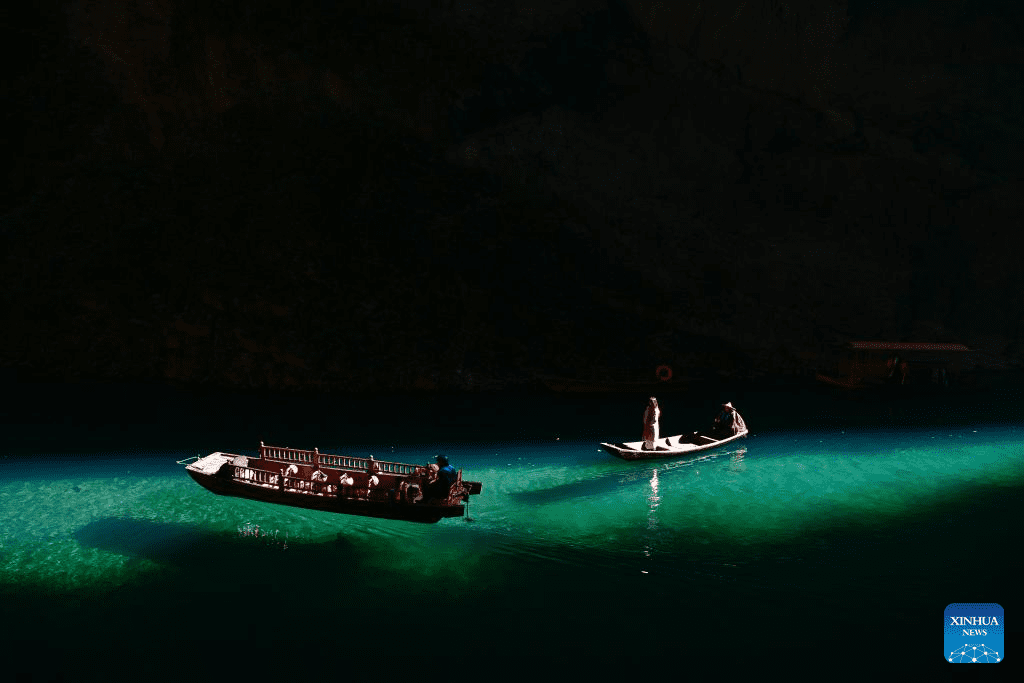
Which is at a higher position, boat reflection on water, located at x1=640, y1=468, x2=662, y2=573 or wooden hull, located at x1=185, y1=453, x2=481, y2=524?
wooden hull, located at x1=185, y1=453, x2=481, y2=524

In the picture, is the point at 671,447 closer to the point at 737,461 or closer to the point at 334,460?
the point at 737,461

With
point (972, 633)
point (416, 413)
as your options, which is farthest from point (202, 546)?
point (416, 413)

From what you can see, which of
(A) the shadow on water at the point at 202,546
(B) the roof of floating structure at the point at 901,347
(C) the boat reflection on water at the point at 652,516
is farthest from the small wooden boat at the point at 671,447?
(B) the roof of floating structure at the point at 901,347

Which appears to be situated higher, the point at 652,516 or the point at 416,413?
the point at 416,413

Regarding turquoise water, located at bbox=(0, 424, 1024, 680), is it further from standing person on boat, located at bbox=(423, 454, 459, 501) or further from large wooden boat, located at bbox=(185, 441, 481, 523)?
standing person on boat, located at bbox=(423, 454, 459, 501)

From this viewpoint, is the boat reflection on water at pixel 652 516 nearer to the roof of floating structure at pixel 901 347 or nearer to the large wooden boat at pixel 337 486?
the large wooden boat at pixel 337 486

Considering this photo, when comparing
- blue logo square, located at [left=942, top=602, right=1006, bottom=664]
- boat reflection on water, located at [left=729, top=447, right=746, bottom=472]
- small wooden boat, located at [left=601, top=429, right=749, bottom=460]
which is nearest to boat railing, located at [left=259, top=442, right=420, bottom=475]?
small wooden boat, located at [left=601, top=429, right=749, bottom=460]
